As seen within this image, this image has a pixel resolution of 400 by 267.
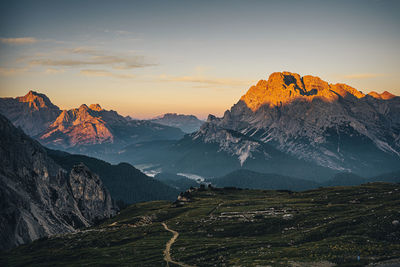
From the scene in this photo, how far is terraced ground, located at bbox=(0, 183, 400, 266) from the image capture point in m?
80.0

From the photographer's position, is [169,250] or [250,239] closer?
[169,250]

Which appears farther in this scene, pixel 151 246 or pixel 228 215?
pixel 228 215

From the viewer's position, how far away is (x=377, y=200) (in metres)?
139

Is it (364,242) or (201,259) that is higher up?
(364,242)

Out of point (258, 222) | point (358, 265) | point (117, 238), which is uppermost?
point (358, 265)

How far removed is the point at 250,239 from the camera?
363ft

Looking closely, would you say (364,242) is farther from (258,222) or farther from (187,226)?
(187,226)

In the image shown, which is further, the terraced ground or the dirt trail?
the dirt trail

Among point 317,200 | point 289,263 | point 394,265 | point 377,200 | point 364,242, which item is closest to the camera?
point 394,265

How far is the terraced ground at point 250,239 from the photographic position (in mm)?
80000

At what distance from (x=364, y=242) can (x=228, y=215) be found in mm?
73137

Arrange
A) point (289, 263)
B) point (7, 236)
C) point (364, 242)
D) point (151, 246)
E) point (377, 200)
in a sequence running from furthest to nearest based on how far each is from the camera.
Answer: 1. point (7, 236)
2. point (377, 200)
3. point (151, 246)
4. point (364, 242)
5. point (289, 263)

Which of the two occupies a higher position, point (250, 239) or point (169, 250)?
point (250, 239)

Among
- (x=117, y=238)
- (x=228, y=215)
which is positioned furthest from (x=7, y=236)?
(x=228, y=215)
